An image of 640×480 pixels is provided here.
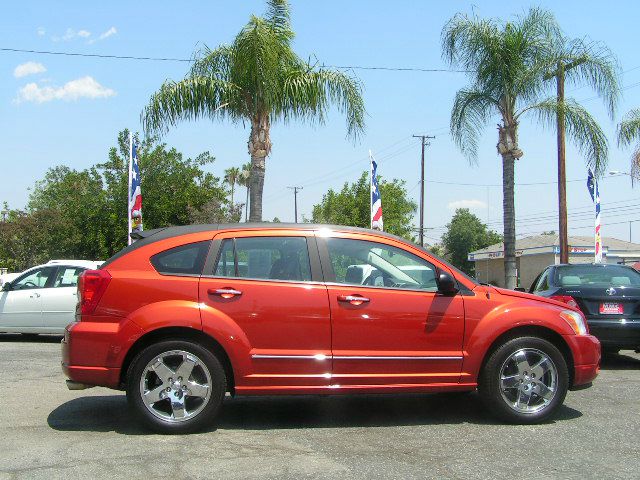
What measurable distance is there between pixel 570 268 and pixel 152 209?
2749 centimetres

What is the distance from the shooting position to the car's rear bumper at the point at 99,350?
218 inches

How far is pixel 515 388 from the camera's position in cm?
598

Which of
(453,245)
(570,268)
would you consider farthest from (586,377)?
(453,245)

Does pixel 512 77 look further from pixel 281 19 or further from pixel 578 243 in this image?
pixel 578 243

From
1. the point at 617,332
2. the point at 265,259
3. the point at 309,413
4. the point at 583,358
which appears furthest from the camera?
the point at 617,332

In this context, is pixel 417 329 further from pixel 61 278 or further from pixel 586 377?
pixel 61 278

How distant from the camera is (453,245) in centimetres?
7994

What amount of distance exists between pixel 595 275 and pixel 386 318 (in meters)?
5.36

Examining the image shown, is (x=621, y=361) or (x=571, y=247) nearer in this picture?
(x=621, y=361)

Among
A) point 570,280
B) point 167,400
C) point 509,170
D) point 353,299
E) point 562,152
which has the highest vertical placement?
point 562,152

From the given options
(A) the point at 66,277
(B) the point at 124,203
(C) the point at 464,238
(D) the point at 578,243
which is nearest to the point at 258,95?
(A) the point at 66,277

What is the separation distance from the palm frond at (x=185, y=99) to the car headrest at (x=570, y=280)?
9.28 m

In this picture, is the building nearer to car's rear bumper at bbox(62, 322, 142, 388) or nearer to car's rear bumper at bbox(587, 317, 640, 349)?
car's rear bumper at bbox(587, 317, 640, 349)

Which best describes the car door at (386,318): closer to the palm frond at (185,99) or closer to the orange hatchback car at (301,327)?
the orange hatchback car at (301,327)
